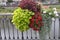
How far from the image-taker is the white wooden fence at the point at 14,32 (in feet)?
17.3

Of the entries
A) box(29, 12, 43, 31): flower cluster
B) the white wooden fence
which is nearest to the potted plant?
box(29, 12, 43, 31): flower cluster

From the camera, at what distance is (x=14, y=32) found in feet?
17.6

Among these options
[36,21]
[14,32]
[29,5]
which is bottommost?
[14,32]

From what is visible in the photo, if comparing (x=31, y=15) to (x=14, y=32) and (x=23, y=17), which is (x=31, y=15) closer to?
(x=23, y=17)

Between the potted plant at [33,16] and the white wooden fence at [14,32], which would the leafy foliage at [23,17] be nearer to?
the potted plant at [33,16]

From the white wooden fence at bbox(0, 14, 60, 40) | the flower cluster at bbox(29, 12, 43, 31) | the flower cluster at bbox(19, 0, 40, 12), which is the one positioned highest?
the flower cluster at bbox(19, 0, 40, 12)

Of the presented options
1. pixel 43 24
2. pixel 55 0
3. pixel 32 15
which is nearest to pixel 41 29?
pixel 43 24

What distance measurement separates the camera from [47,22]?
453 centimetres

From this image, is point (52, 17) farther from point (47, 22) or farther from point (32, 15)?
point (32, 15)

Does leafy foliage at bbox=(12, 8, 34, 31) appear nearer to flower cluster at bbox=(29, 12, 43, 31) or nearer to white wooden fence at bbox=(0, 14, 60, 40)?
flower cluster at bbox=(29, 12, 43, 31)

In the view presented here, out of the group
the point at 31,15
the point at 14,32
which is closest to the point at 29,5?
the point at 31,15

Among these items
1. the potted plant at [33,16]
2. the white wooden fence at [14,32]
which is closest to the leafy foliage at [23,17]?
the potted plant at [33,16]

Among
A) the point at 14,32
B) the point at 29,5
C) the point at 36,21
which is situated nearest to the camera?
the point at 36,21

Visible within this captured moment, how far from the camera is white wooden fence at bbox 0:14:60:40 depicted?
528 cm
